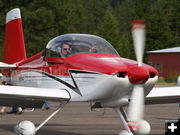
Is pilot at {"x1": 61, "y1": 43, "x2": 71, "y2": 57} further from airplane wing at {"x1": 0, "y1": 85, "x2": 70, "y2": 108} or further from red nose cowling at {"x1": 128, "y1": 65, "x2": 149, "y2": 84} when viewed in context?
red nose cowling at {"x1": 128, "y1": 65, "x2": 149, "y2": 84}

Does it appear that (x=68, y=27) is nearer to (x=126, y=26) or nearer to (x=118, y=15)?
(x=126, y=26)

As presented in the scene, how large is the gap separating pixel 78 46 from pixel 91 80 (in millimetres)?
945

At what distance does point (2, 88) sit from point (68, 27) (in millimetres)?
58075

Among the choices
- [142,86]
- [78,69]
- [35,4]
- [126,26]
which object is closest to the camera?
[142,86]

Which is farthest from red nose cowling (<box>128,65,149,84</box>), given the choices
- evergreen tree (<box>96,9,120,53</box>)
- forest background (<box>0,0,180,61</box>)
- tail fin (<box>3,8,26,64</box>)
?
evergreen tree (<box>96,9,120,53</box>)

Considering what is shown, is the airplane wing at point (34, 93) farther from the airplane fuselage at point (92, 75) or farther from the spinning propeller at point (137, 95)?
the spinning propeller at point (137, 95)

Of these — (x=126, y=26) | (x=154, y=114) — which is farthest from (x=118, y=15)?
(x=154, y=114)

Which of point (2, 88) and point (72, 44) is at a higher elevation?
point (72, 44)

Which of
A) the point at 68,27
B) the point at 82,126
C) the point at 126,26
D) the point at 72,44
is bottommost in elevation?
the point at 82,126

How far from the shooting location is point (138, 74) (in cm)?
908

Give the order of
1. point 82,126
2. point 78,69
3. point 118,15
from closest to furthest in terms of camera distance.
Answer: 1. point 78,69
2. point 82,126
3. point 118,15

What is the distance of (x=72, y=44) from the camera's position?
414 inches

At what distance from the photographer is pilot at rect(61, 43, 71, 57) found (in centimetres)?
1049

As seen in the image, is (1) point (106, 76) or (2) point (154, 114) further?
(2) point (154, 114)
